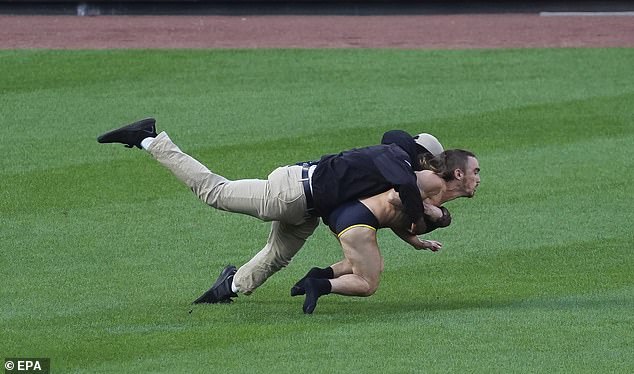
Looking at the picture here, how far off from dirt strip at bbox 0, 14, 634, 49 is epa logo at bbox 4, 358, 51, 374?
1151 cm

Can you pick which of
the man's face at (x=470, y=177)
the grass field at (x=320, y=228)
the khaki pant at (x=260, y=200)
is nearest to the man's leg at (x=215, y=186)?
the khaki pant at (x=260, y=200)

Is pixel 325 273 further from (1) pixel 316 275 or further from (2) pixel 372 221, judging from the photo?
(2) pixel 372 221

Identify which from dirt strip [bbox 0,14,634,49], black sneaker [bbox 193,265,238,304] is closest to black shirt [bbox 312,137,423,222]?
black sneaker [bbox 193,265,238,304]

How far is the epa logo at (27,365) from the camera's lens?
6477 millimetres

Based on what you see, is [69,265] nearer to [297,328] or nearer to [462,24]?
[297,328]

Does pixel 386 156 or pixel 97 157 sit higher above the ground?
pixel 386 156

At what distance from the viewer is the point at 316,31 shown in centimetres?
1909

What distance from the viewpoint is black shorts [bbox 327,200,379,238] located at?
25.4ft

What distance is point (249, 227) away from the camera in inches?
424

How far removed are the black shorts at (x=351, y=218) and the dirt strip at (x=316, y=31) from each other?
412 inches

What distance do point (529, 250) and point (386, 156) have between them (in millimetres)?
2498

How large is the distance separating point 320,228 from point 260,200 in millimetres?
3108

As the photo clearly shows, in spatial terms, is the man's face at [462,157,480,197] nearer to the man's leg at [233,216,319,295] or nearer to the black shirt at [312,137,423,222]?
the black shirt at [312,137,423,222]

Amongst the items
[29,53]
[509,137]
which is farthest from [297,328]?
[29,53]
